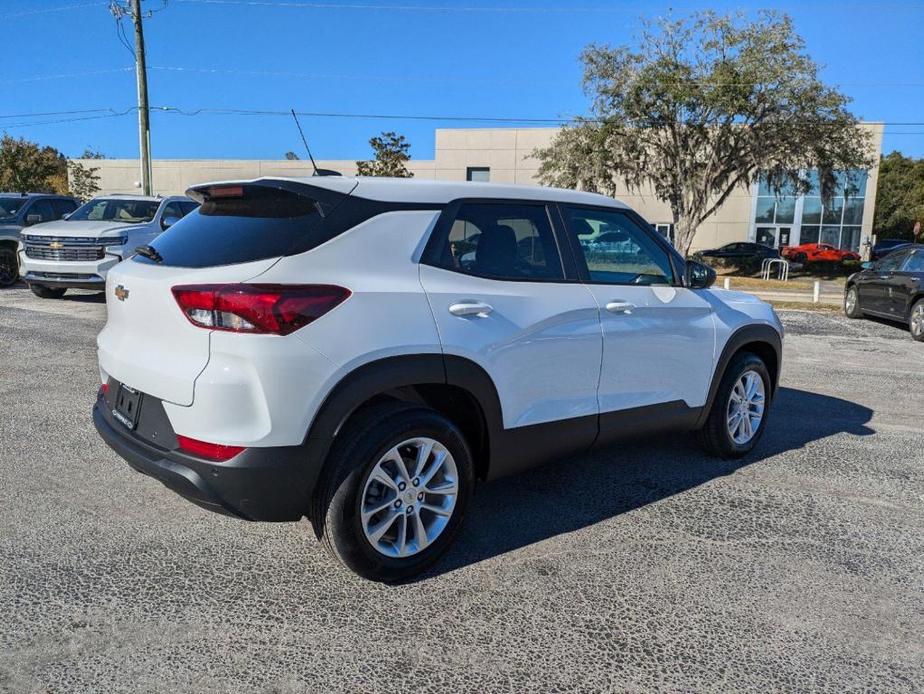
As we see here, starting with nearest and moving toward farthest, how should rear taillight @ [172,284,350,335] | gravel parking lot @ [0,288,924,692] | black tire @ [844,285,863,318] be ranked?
gravel parking lot @ [0,288,924,692], rear taillight @ [172,284,350,335], black tire @ [844,285,863,318]

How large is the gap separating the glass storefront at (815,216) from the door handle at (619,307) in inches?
1779

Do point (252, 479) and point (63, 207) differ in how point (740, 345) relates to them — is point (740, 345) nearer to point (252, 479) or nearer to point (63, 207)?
point (252, 479)

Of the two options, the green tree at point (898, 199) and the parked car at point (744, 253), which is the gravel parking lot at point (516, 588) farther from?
the green tree at point (898, 199)

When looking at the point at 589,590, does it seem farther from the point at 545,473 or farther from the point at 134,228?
the point at 134,228

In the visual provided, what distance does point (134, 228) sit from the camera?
12547 millimetres

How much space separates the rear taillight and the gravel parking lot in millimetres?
1189

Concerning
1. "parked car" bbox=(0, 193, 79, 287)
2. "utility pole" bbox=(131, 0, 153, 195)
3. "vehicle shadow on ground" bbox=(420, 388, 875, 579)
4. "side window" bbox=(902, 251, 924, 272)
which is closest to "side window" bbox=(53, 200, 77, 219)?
"parked car" bbox=(0, 193, 79, 287)

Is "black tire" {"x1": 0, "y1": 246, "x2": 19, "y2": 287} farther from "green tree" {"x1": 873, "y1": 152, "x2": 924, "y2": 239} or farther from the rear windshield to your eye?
"green tree" {"x1": 873, "y1": 152, "x2": 924, "y2": 239}

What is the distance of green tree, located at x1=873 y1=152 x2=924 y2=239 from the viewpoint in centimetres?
6221

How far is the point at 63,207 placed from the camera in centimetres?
1577

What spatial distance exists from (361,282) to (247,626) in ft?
4.75

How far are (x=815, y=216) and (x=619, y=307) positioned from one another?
47264mm

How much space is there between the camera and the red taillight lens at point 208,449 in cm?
284

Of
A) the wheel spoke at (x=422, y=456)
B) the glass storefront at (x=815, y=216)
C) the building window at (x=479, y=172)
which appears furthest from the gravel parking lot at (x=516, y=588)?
the building window at (x=479, y=172)
